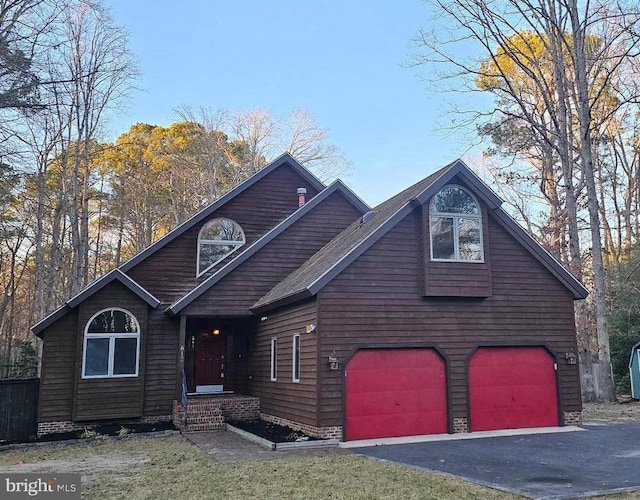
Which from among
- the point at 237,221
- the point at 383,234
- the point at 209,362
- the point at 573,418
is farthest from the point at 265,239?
the point at 573,418

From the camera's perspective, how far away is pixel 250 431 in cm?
1159

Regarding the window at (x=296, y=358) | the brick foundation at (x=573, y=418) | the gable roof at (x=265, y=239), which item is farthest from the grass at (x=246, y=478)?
the brick foundation at (x=573, y=418)

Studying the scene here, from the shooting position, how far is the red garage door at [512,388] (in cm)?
1156

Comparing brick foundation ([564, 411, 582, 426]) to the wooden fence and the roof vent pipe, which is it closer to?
the roof vent pipe

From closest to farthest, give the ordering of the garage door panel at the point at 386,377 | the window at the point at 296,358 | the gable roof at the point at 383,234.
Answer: the garage door panel at the point at 386,377, the gable roof at the point at 383,234, the window at the point at 296,358

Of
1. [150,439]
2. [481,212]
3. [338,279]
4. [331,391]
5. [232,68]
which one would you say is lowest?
[150,439]

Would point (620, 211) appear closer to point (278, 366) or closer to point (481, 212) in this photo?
point (481, 212)

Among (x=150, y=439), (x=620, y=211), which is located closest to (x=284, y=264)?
(x=150, y=439)

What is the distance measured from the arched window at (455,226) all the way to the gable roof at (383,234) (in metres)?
0.24

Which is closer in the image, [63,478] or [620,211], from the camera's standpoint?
[63,478]

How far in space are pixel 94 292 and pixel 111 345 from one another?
1.39 metres

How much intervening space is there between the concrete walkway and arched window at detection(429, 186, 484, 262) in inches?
179

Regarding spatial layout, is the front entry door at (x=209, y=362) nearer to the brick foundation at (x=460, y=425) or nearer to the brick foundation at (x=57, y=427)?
the brick foundation at (x=57, y=427)

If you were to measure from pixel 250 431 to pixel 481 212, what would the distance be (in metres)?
6.77
